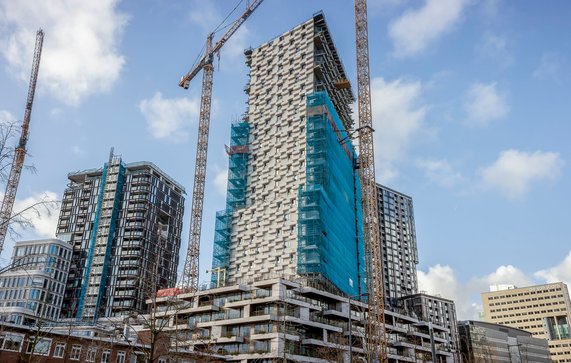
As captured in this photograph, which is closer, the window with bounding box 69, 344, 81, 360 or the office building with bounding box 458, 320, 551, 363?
the window with bounding box 69, 344, 81, 360

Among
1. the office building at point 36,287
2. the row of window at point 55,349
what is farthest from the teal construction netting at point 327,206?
the office building at point 36,287

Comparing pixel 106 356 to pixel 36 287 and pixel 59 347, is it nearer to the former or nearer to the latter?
pixel 59 347

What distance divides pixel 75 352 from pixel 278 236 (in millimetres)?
56958

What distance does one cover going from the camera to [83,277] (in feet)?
481

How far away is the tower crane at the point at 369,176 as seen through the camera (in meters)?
87.8

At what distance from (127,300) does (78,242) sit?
1070 inches

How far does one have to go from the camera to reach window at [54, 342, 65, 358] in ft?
202

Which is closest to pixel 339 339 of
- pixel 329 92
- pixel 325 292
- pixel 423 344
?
pixel 325 292

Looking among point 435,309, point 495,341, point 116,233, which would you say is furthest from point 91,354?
point 495,341

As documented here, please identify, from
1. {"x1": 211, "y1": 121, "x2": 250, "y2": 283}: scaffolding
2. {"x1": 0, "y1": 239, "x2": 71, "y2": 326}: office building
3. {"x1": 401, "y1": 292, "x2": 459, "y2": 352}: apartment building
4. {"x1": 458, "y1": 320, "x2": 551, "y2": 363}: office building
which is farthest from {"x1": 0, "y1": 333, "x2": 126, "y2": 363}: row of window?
{"x1": 458, "y1": 320, "x2": 551, "y2": 363}: office building

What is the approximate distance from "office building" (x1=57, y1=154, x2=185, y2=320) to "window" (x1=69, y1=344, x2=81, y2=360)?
241 feet

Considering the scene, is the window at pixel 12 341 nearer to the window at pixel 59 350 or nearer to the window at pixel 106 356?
the window at pixel 59 350

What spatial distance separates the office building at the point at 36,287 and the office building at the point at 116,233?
440 cm

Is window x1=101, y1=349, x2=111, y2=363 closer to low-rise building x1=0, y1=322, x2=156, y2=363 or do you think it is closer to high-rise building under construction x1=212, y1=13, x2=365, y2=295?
low-rise building x1=0, y1=322, x2=156, y2=363
